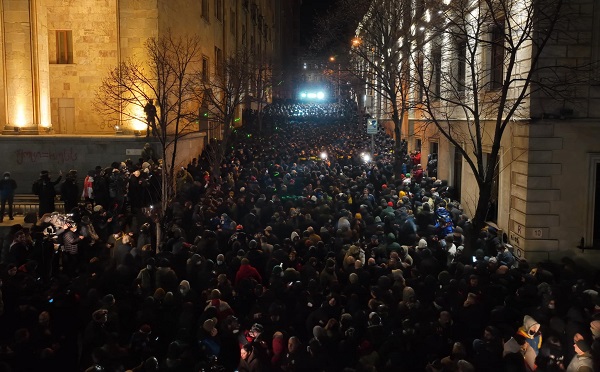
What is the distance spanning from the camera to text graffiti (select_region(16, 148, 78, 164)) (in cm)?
2223

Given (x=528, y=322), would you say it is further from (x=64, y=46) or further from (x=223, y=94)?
(x=223, y=94)

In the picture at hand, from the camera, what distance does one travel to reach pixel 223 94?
3428cm

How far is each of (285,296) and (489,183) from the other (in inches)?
226

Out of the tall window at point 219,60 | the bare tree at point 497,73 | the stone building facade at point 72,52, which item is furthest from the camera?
the tall window at point 219,60

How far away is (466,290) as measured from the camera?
364 inches

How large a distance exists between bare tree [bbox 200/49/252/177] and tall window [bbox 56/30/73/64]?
6588 millimetres

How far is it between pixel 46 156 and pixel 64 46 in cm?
910

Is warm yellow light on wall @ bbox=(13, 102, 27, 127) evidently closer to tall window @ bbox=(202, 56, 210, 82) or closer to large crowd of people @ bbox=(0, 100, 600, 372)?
large crowd of people @ bbox=(0, 100, 600, 372)

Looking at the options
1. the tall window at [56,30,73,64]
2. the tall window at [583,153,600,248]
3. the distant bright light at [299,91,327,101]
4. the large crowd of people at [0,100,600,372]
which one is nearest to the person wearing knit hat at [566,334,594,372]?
the large crowd of people at [0,100,600,372]

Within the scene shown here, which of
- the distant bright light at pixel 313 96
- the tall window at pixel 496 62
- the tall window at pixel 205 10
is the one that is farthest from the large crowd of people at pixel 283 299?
the distant bright light at pixel 313 96

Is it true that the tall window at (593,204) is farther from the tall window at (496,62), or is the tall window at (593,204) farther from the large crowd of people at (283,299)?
the tall window at (496,62)

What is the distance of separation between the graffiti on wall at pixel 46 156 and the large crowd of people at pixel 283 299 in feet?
26.6

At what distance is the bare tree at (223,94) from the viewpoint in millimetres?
25258

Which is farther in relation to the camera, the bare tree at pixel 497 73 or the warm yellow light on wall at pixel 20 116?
the warm yellow light on wall at pixel 20 116
